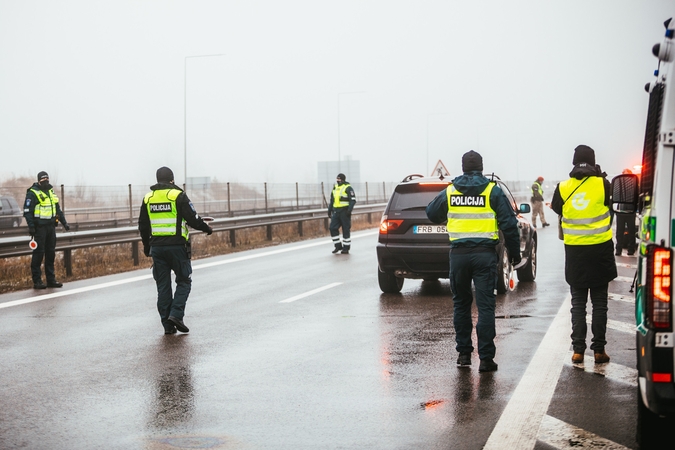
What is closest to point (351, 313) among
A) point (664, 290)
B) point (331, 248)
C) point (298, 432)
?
point (298, 432)

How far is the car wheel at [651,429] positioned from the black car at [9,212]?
109 feet

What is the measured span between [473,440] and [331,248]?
17693 mm

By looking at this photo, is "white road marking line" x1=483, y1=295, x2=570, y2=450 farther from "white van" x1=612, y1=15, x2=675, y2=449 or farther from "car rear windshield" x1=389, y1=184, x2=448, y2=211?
"car rear windshield" x1=389, y1=184, x2=448, y2=211

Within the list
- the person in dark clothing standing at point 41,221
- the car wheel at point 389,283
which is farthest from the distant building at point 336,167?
the car wheel at point 389,283

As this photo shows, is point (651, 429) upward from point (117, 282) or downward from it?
upward

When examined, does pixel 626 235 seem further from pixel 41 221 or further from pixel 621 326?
pixel 41 221

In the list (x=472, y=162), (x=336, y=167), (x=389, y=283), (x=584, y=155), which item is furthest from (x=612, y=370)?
(x=336, y=167)

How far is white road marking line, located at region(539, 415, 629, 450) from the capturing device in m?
5.27

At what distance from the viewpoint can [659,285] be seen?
4.51 metres

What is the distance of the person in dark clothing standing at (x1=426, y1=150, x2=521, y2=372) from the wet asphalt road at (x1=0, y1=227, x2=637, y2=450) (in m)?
0.38

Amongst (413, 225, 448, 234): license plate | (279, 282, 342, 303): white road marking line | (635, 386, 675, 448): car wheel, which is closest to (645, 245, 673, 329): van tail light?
(635, 386, 675, 448): car wheel

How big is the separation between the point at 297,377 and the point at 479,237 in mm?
1930

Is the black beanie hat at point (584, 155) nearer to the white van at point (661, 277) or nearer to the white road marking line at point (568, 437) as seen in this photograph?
the white road marking line at point (568, 437)

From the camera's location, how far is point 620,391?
6.70 m
